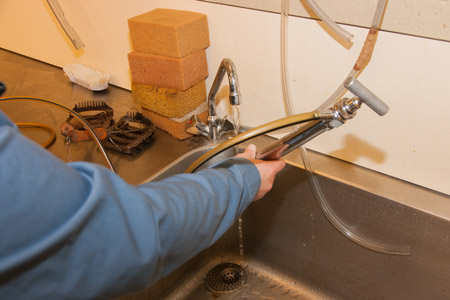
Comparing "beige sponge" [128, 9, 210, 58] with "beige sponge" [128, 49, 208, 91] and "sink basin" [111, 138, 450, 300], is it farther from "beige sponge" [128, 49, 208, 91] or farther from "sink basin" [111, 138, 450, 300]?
"sink basin" [111, 138, 450, 300]

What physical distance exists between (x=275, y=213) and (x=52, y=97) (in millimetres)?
829

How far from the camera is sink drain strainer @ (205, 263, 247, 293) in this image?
95 cm

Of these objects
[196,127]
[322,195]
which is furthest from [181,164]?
[322,195]

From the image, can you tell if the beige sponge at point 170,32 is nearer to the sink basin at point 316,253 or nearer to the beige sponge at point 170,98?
the beige sponge at point 170,98

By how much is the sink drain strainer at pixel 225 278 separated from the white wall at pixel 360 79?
1.25ft

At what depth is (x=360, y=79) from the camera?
0.73 metres

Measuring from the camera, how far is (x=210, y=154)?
63cm

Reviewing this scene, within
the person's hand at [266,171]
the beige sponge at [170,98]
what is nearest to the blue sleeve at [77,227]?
the person's hand at [266,171]

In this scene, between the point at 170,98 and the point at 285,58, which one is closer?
the point at 285,58

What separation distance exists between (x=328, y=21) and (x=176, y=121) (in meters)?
0.45

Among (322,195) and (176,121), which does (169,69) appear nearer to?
(176,121)

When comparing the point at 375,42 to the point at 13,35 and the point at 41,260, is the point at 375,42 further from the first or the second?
the point at 13,35

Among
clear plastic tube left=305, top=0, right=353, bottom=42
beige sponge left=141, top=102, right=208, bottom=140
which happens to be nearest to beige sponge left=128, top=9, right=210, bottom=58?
beige sponge left=141, top=102, right=208, bottom=140

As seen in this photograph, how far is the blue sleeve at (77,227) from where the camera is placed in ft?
1.11
